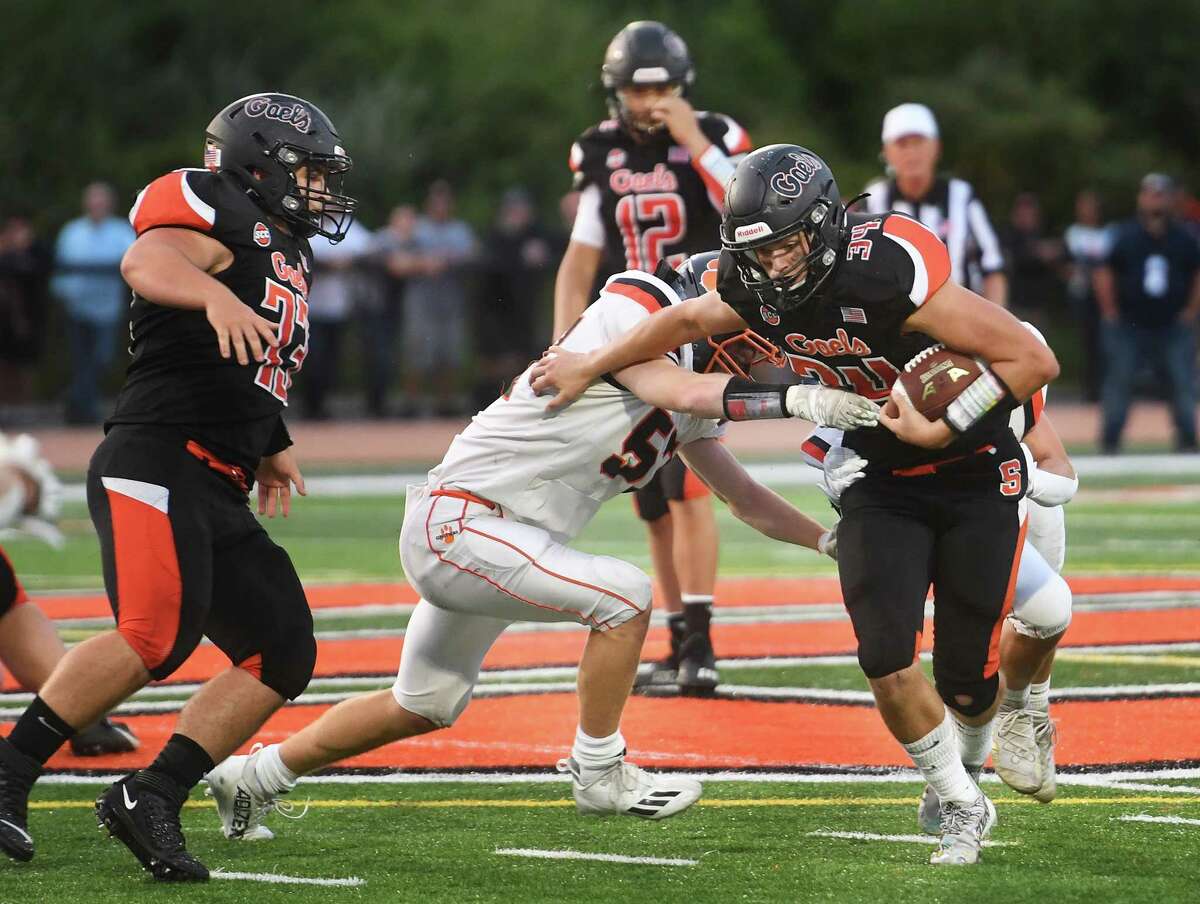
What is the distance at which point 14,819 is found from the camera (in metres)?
4.66

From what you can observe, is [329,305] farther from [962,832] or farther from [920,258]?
[962,832]

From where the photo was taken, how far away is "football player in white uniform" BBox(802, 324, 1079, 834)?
195 inches

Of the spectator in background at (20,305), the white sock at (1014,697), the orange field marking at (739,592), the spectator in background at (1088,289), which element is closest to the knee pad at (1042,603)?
the white sock at (1014,697)

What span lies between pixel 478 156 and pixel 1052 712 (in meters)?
22.7

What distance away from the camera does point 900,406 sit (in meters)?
4.53

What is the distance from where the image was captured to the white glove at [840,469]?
15.7 ft

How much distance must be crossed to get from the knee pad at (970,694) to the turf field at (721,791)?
298 millimetres

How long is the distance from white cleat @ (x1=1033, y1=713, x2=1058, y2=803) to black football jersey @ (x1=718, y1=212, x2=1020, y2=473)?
75 cm

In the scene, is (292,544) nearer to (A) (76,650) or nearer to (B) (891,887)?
(A) (76,650)

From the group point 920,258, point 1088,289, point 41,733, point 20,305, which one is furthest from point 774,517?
point 1088,289

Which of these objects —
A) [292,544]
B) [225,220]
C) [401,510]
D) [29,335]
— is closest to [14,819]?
[225,220]

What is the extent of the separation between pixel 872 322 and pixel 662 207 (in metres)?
2.81

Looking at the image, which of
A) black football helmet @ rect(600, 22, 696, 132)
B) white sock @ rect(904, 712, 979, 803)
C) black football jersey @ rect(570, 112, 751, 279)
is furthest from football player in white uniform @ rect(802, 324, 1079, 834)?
black football helmet @ rect(600, 22, 696, 132)

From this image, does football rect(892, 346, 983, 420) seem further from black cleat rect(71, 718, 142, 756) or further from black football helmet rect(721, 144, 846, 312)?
black cleat rect(71, 718, 142, 756)
